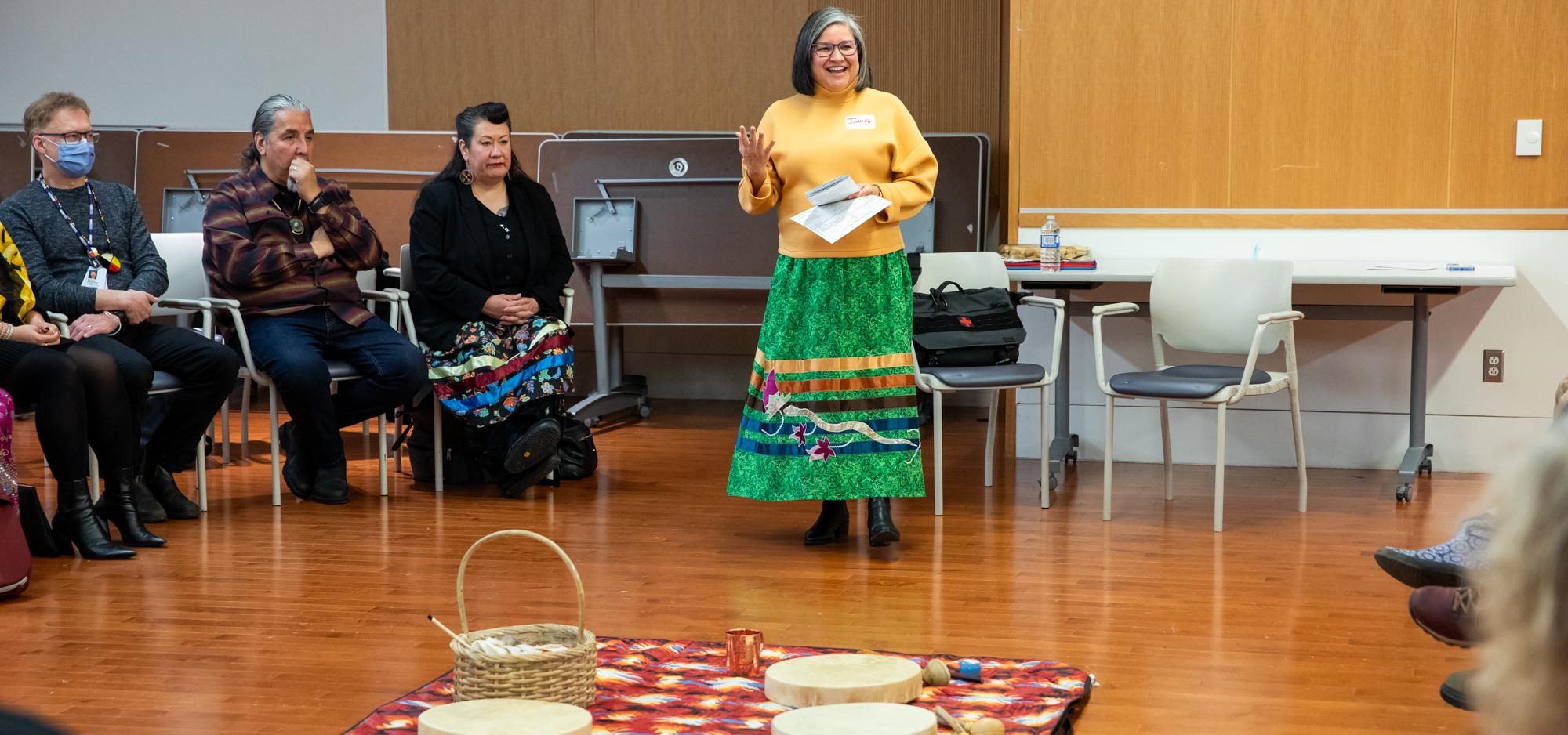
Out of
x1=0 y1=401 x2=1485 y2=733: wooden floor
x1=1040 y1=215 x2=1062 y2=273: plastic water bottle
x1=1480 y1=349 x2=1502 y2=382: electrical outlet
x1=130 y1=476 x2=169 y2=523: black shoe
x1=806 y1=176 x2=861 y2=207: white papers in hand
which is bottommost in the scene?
x1=0 y1=401 x2=1485 y2=733: wooden floor

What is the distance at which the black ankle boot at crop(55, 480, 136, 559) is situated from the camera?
4137 millimetres

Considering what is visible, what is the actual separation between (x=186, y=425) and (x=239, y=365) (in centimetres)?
25

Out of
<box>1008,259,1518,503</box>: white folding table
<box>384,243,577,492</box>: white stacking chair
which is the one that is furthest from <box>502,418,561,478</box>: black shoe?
<box>1008,259,1518,503</box>: white folding table

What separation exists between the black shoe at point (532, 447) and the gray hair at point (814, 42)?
156 centimetres

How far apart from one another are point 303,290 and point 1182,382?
9.35 ft

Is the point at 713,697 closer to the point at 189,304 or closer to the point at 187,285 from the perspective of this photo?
the point at 189,304

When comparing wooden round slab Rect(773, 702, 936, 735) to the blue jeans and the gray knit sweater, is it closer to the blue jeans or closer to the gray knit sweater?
the blue jeans

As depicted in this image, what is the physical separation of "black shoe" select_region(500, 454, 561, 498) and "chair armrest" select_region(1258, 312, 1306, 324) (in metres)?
2.35

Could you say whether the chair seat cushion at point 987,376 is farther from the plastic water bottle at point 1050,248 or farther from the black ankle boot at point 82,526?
the black ankle boot at point 82,526

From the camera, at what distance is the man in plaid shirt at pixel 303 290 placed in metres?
4.85

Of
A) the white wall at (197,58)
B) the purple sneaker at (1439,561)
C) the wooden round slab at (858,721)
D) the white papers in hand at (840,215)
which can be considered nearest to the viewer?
the wooden round slab at (858,721)

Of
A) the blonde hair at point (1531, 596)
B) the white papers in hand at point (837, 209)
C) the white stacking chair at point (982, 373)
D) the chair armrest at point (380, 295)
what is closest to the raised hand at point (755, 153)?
the white papers in hand at point (837, 209)

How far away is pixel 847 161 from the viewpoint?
404 cm

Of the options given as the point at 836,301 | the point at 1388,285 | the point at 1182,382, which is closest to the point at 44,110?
the point at 836,301
